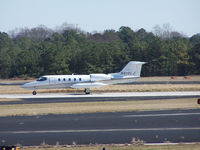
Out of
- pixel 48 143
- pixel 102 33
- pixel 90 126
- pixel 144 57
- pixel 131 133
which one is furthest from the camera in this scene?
pixel 102 33

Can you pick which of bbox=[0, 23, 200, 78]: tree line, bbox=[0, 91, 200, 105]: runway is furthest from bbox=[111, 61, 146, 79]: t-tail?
bbox=[0, 23, 200, 78]: tree line

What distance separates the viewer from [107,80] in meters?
44.6

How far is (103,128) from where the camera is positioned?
69.6ft

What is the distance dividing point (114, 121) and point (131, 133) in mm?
3959

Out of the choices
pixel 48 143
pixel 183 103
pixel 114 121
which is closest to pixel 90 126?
pixel 114 121

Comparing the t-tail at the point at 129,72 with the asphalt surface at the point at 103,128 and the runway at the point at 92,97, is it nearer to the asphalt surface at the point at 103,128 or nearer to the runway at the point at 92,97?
the runway at the point at 92,97

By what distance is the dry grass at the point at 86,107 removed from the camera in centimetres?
2862

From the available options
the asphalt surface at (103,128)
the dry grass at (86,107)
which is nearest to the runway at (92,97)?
the dry grass at (86,107)

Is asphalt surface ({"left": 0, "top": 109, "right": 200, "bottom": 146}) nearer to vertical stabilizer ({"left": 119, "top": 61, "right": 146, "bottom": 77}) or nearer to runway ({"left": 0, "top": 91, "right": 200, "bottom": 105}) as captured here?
runway ({"left": 0, "top": 91, "right": 200, "bottom": 105})

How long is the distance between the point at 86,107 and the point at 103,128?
9808 millimetres

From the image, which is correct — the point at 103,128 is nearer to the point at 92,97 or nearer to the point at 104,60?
the point at 92,97

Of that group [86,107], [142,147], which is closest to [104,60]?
[86,107]

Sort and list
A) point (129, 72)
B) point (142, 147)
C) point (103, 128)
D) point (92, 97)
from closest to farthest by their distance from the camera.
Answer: point (142, 147)
point (103, 128)
point (92, 97)
point (129, 72)

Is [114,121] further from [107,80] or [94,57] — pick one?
[94,57]
